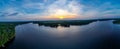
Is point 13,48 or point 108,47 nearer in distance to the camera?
point 108,47

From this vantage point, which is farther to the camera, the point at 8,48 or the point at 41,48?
the point at 8,48

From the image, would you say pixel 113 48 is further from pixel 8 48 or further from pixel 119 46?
pixel 8 48

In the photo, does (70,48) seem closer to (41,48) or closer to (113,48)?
(41,48)

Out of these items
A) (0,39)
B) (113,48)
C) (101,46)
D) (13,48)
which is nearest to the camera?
(113,48)

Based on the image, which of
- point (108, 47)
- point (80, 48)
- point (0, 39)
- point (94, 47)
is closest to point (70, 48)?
point (80, 48)

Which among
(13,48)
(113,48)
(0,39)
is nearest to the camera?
(113,48)

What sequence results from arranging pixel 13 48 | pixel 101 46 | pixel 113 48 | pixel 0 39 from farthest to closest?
pixel 0 39
pixel 13 48
pixel 101 46
pixel 113 48

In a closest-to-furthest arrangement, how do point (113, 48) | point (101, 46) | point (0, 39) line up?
point (113, 48) < point (101, 46) < point (0, 39)

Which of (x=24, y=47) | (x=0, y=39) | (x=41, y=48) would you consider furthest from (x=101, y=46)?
(x=0, y=39)
